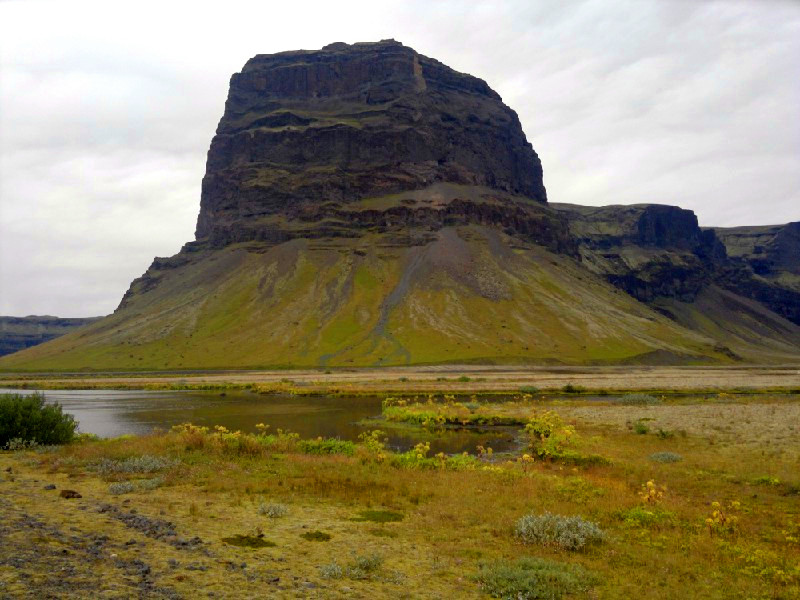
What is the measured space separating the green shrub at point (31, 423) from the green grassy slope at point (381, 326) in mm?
113180

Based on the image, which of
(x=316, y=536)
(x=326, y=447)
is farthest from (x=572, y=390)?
(x=316, y=536)

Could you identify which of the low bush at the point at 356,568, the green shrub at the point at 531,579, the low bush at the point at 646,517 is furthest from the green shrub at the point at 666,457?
the low bush at the point at 356,568

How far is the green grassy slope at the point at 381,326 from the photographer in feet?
507

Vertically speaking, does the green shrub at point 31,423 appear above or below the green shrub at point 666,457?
above

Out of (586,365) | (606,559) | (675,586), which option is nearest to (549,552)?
(606,559)

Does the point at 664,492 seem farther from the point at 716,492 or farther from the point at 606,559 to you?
the point at 606,559

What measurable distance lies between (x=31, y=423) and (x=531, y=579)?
28.9 metres

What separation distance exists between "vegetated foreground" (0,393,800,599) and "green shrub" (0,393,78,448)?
9.79 feet

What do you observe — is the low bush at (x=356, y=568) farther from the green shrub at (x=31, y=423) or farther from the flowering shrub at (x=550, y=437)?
the green shrub at (x=31, y=423)

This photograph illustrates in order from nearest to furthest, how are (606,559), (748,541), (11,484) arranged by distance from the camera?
(606,559)
(748,541)
(11,484)

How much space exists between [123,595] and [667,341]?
19624cm

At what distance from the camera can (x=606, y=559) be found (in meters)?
14.0

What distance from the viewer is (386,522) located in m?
17.1

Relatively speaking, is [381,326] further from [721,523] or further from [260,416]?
[721,523]
